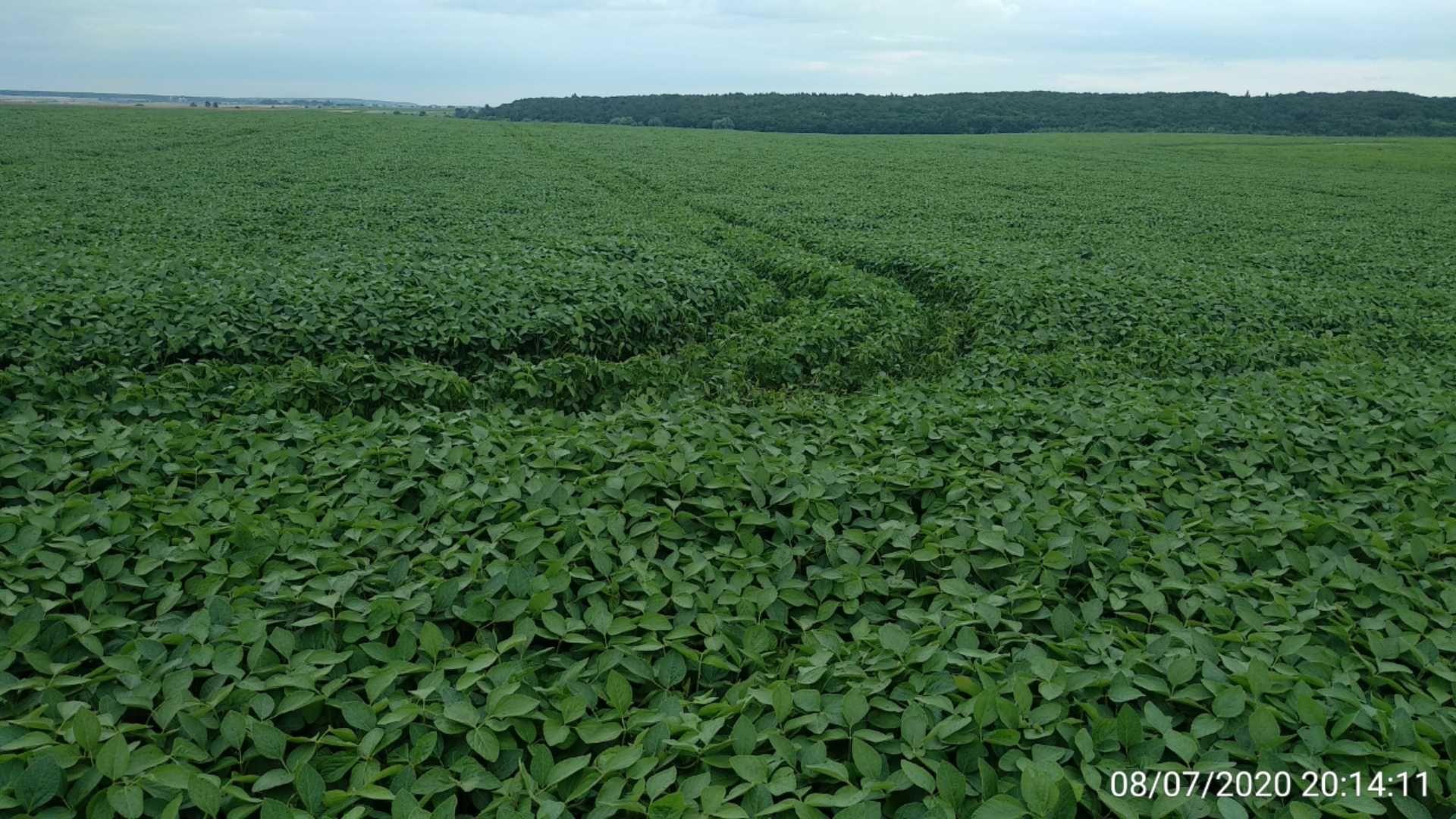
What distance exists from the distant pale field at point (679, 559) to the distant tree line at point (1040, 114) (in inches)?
3400

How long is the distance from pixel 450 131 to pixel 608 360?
177 feet

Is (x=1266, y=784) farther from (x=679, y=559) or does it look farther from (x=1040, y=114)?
(x=1040, y=114)

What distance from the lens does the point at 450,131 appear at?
58.5 meters

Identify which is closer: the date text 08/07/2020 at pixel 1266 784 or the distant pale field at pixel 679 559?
the date text 08/07/2020 at pixel 1266 784

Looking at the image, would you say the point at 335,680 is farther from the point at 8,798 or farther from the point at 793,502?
the point at 793,502

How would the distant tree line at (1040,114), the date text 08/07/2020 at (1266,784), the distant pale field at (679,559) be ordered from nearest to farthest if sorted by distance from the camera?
the date text 08/07/2020 at (1266,784) → the distant pale field at (679,559) → the distant tree line at (1040,114)

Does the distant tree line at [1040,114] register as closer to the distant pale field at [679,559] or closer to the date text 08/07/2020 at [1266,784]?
the distant pale field at [679,559]

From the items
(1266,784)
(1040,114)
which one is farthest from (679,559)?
(1040,114)

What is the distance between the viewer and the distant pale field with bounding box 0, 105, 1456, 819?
111 inches

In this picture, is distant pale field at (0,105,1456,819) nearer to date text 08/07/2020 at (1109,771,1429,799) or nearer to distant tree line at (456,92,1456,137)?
date text 08/07/2020 at (1109,771,1429,799)

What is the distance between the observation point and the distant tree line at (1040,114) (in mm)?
88250

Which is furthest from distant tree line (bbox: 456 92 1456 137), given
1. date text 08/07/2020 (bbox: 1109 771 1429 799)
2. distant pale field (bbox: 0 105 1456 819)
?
date text 08/07/2020 (bbox: 1109 771 1429 799)

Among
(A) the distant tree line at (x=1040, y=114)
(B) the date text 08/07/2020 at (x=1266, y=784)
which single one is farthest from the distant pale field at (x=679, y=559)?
(A) the distant tree line at (x=1040, y=114)

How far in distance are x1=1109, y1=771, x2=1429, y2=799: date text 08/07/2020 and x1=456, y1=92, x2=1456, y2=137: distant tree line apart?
92.4 meters
